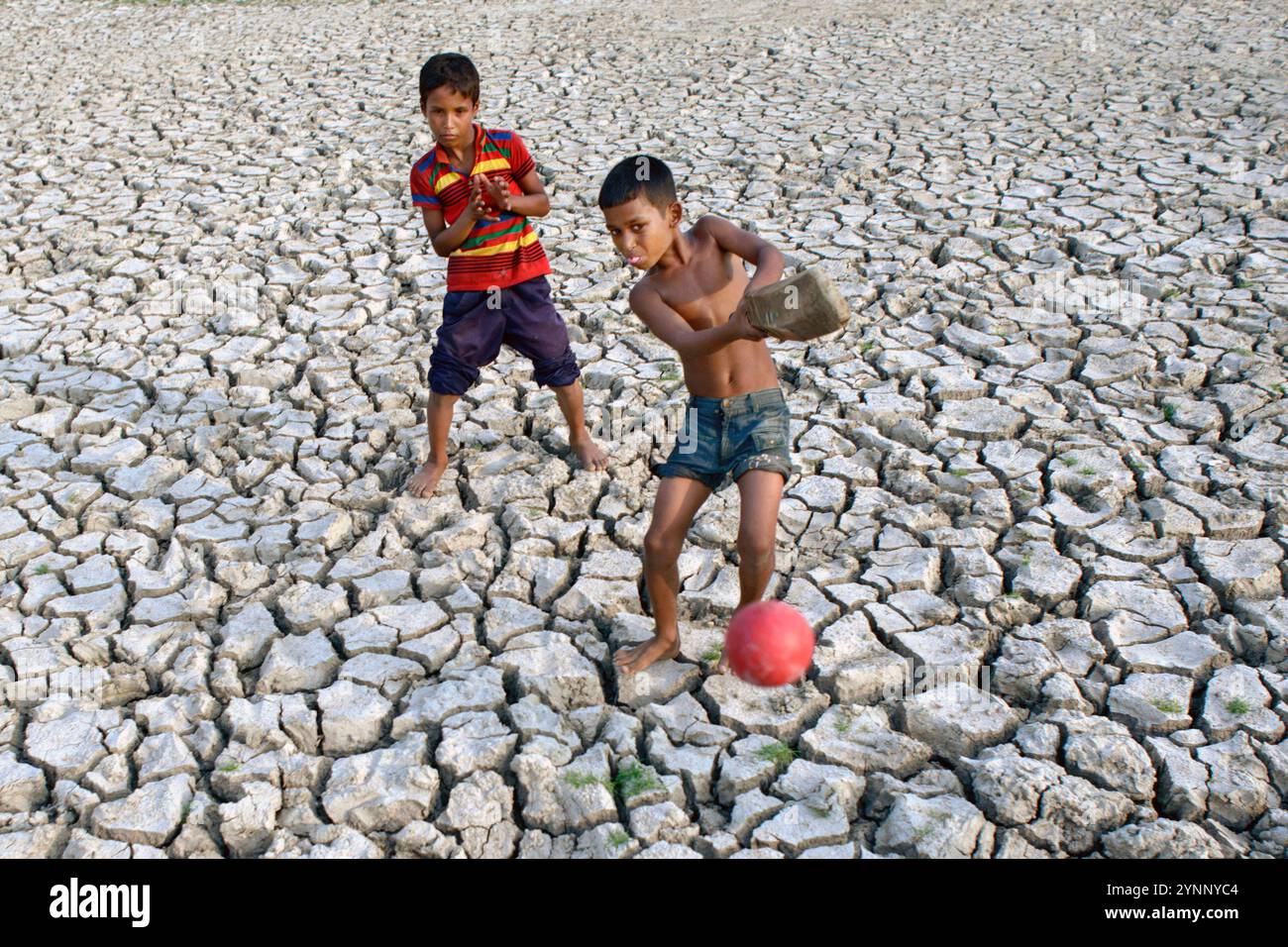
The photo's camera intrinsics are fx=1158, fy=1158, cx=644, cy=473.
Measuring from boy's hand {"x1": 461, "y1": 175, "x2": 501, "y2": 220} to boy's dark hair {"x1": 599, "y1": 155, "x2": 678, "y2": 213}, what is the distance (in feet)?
2.07

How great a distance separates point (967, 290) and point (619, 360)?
Answer: 1.51 meters

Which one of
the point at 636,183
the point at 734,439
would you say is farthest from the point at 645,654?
the point at 636,183

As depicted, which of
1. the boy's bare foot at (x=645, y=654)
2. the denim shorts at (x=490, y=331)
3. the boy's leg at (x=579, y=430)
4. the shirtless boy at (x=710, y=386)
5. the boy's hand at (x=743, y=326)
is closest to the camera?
the boy's hand at (x=743, y=326)

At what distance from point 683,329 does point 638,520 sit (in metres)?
0.96

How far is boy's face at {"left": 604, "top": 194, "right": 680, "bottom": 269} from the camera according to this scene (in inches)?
97.1

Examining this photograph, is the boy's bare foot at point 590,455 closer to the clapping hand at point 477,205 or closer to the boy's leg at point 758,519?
the clapping hand at point 477,205

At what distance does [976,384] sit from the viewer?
3.98 m

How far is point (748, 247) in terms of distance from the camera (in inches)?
102

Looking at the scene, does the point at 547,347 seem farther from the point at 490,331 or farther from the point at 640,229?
the point at 640,229

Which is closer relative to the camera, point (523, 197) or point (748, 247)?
point (748, 247)

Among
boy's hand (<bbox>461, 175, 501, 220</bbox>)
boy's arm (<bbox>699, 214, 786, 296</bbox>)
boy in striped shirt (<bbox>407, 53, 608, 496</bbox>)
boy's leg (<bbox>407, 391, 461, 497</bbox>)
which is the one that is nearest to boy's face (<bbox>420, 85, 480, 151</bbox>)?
boy in striped shirt (<bbox>407, 53, 608, 496</bbox>)

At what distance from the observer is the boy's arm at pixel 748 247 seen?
99.7 inches

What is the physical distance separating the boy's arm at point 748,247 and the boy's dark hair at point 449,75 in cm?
88

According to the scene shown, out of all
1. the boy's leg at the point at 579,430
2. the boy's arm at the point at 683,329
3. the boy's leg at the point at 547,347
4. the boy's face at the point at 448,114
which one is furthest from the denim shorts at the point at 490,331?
the boy's arm at the point at 683,329
